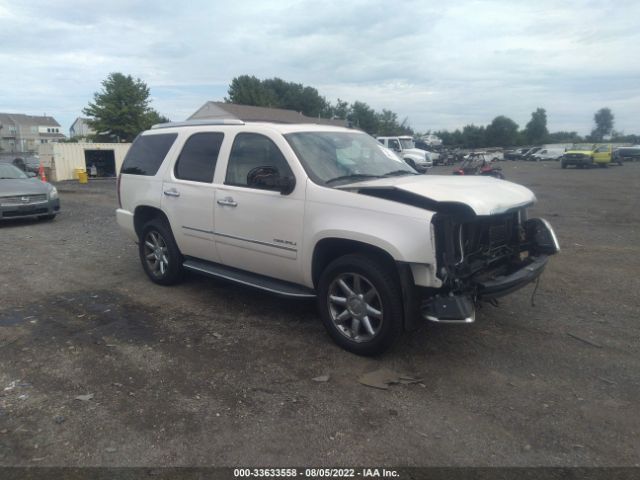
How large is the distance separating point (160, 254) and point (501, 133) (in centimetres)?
8778

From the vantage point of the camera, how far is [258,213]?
4645 mm

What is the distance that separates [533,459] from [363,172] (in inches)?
112

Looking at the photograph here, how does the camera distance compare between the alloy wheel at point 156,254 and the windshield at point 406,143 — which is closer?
the alloy wheel at point 156,254

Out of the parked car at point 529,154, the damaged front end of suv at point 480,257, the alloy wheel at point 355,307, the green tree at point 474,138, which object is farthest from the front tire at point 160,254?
the green tree at point 474,138

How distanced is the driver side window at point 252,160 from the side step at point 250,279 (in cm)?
91

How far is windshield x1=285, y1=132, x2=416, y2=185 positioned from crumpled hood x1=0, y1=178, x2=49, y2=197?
8.88 m

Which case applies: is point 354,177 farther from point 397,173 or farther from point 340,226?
point 340,226

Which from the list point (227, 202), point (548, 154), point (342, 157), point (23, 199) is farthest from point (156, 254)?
point (548, 154)

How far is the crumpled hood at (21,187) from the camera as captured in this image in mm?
10805

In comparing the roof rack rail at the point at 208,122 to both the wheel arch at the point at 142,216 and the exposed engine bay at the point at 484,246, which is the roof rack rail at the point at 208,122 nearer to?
the wheel arch at the point at 142,216

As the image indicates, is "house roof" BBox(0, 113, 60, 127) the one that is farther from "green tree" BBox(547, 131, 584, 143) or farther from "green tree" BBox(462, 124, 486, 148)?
"green tree" BBox(547, 131, 584, 143)

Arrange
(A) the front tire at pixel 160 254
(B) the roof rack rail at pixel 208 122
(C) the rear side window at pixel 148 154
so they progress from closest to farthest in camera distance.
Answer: (B) the roof rack rail at pixel 208 122, (A) the front tire at pixel 160 254, (C) the rear side window at pixel 148 154

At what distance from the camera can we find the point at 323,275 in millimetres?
4195

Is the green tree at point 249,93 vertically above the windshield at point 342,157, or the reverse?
the green tree at point 249,93
